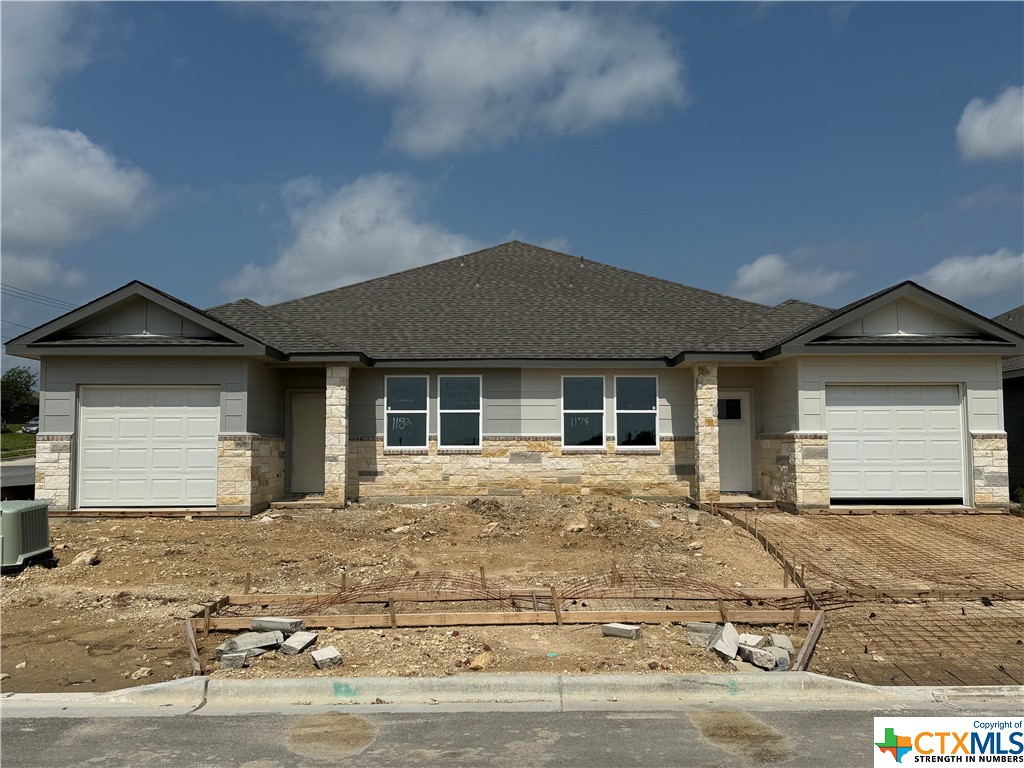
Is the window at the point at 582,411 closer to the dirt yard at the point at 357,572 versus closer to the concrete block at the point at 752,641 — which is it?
the dirt yard at the point at 357,572

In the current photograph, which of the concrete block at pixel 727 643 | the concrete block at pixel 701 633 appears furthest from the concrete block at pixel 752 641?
the concrete block at pixel 701 633

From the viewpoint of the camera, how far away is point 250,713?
6.32 meters

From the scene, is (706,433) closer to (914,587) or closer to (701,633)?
(914,587)

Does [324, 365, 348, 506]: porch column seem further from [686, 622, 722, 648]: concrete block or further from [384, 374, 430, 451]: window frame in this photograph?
[686, 622, 722, 648]: concrete block

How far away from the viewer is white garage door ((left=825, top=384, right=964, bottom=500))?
15.6m

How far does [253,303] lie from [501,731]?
15641mm

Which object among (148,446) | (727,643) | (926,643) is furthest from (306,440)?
(926,643)

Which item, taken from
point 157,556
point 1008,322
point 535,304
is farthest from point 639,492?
point 1008,322

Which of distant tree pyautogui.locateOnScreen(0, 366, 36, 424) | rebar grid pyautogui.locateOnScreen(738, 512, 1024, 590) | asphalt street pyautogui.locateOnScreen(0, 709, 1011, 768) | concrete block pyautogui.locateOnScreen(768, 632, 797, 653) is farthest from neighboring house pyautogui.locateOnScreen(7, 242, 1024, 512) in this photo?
distant tree pyautogui.locateOnScreen(0, 366, 36, 424)

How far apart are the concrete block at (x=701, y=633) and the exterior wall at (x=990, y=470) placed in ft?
34.4

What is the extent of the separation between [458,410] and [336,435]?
279cm

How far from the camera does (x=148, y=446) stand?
50.4 feet

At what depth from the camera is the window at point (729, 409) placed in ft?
57.4

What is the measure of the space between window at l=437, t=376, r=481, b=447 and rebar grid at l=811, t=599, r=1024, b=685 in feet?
31.1
